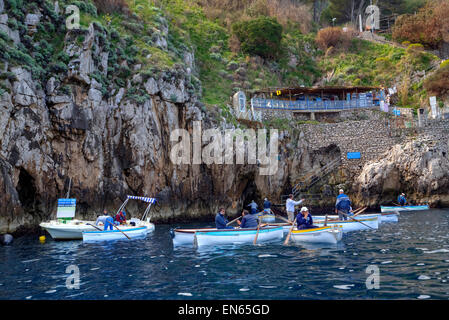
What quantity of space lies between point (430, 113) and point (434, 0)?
32.4 m

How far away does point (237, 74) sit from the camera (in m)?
49.4

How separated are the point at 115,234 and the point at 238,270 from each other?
11287mm

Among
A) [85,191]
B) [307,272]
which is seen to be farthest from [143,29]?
[307,272]

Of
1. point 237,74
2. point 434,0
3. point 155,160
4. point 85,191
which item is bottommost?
point 85,191

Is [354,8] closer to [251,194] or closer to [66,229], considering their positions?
[251,194]

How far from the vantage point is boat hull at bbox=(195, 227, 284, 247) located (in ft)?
56.7

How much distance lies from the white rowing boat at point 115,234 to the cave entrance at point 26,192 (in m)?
7.69

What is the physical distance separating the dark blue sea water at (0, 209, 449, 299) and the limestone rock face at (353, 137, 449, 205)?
63.6ft

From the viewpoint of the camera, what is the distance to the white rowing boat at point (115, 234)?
2038 cm

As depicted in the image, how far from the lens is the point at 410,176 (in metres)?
36.5

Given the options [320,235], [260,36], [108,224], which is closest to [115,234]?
[108,224]

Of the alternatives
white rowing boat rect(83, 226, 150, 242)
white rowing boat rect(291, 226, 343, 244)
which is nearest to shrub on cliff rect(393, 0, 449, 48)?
white rowing boat rect(291, 226, 343, 244)

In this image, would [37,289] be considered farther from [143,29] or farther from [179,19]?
[179,19]

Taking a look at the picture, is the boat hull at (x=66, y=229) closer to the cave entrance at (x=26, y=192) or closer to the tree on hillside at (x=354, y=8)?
the cave entrance at (x=26, y=192)
